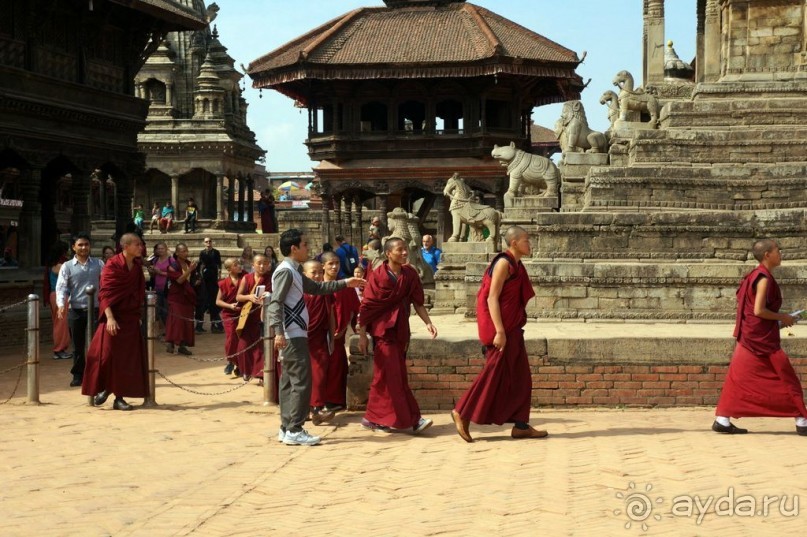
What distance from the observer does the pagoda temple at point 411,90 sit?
33.6m

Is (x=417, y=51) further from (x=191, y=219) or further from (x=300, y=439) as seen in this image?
(x=300, y=439)

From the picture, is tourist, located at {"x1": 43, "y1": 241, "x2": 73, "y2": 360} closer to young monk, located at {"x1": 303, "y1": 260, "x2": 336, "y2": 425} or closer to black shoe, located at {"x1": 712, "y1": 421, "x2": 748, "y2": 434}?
young monk, located at {"x1": 303, "y1": 260, "x2": 336, "y2": 425}

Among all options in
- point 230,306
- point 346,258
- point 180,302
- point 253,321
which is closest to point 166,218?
point 346,258

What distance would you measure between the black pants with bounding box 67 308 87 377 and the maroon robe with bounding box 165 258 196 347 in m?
3.35

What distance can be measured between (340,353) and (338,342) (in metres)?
0.13

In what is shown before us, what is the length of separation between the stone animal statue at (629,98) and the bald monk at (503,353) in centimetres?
1072

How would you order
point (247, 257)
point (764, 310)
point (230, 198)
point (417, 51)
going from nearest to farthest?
point (764, 310)
point (247, 257)
point (417, 51)
point (230, 198)

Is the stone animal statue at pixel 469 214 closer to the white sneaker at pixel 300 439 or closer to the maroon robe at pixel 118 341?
the maroon robe at pixel 118 341

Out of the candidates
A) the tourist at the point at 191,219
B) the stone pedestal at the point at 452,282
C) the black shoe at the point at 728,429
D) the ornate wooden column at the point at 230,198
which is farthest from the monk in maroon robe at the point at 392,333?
the ornate wooden column at the point at 230,198

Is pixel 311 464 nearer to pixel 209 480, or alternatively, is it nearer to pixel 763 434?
pixel 209 480

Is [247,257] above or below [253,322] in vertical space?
above

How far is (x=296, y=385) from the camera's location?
27.5 feet

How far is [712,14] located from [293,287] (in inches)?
478

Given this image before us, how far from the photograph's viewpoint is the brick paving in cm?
595
